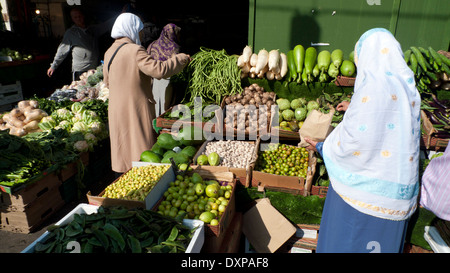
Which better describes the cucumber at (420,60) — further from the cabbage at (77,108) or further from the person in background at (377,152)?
the cabbage at (77,108)

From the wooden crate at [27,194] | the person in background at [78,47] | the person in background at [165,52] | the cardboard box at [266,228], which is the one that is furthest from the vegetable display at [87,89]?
the cardboard box at [266,228]

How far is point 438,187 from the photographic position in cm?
192

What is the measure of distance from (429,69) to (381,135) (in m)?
2.51

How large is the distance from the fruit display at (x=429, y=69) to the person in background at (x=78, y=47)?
599cm

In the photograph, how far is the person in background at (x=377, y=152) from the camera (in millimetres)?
1782

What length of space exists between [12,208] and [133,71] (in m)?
2.02

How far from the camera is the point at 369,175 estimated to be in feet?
6.33

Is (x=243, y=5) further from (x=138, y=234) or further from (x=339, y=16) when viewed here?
(x=138, y=234)

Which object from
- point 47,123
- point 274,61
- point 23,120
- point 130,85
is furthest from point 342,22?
point 23,120

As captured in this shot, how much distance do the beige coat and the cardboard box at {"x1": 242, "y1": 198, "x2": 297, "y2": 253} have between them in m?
1.66

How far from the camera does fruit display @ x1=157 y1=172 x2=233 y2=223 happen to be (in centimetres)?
259

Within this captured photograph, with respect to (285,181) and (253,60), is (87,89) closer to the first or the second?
(253,60)

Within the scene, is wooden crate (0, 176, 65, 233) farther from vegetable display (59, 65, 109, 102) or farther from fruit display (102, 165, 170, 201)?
vegetable display (59, 65, 109, 102)

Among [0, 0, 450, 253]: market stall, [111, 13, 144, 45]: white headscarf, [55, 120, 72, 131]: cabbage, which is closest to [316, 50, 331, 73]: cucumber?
[0, 0, 450, 253]: market stall
